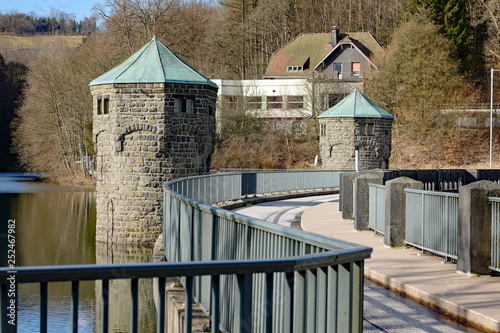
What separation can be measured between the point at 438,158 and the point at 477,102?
810cm

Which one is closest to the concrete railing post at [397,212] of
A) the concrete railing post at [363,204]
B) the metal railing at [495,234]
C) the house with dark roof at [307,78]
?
the concrete railing post at [363,204]

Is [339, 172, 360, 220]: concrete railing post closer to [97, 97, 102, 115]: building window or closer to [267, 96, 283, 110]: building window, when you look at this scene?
[97, 97, 102, 115]: building window

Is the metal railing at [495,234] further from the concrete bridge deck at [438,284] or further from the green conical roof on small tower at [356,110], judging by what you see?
the green conical roof on small tower at [356,110]

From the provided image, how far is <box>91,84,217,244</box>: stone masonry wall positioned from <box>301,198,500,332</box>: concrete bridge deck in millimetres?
13756

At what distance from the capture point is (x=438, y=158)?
5666 cm

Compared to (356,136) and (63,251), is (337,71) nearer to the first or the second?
(356,136)

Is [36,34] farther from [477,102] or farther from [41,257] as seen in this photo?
[41,257]

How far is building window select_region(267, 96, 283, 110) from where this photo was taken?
67.0m

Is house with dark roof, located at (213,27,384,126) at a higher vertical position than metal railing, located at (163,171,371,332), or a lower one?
higher

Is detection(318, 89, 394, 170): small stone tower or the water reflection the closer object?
the water reflection

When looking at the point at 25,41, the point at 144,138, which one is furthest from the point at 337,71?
the point at 25,41

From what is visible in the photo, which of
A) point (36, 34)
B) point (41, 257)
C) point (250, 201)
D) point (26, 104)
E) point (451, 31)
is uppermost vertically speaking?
point (36, 34)

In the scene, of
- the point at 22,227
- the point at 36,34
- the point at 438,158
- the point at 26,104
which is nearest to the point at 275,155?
the point at 438,158

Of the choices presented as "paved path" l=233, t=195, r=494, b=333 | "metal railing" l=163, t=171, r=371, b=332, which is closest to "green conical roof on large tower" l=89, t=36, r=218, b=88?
"paved path" l=233, t=195, r=494, b=333
